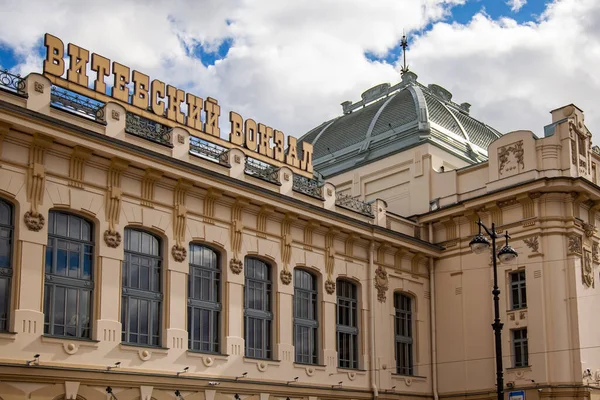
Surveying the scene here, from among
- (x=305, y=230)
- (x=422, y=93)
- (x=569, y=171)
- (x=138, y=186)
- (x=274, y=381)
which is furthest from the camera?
(x=422, y=93)

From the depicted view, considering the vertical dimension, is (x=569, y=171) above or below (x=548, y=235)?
above

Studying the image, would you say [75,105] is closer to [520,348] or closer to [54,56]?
[54,56]

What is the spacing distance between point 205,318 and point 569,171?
16.7 m

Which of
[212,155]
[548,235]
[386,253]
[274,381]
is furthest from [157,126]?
[548,235]

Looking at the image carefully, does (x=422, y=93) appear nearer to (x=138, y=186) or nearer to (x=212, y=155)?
(x=212, y=155)

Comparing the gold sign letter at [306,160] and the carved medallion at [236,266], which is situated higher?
the gold sign letter at [306,160]

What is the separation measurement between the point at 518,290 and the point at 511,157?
5.74 m

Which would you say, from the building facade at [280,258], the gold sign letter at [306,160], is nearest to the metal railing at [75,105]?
the building facade at [280,258]

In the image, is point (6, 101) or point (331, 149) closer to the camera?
point (6, 101)

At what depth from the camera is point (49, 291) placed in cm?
2680

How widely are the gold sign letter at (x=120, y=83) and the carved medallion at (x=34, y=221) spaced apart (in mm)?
6363

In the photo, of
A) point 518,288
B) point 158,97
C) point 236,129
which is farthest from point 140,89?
point 518,288

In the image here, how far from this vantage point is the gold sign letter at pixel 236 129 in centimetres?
3516

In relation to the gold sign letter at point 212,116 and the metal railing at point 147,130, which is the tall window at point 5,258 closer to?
the metal railing at point 147,130
